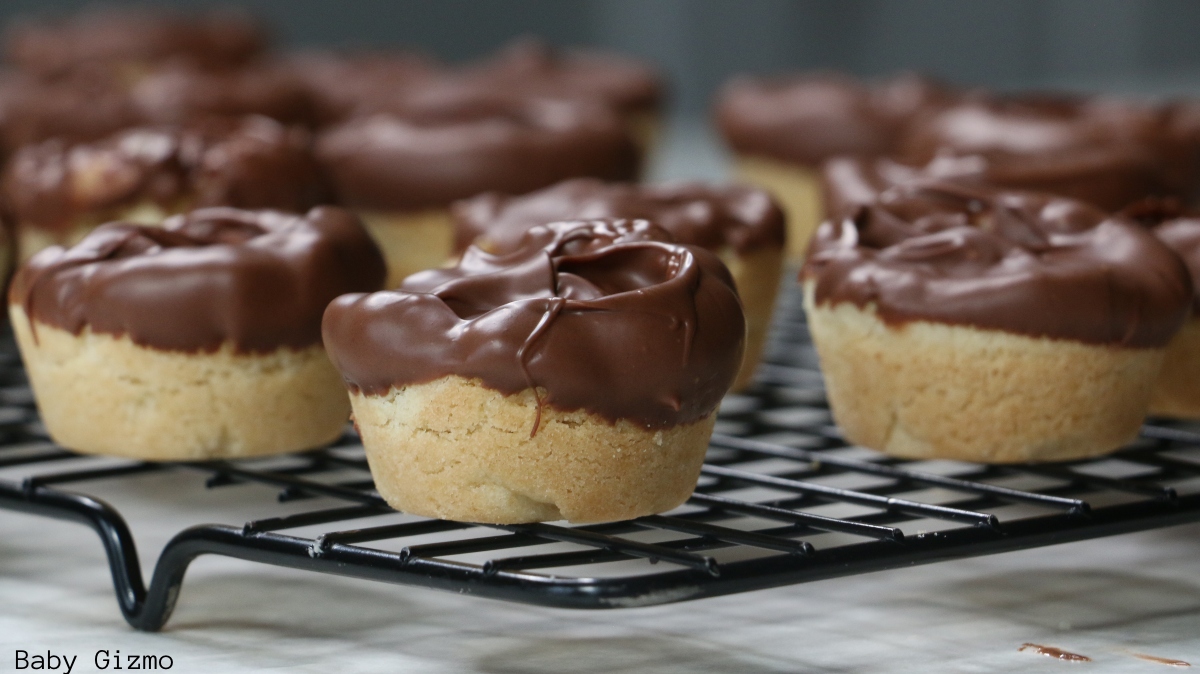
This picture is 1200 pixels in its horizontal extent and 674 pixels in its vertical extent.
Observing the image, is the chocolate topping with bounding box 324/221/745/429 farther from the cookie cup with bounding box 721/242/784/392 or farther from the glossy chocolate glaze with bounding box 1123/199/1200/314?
the glossy chocolate glaze with bounding box 1123/199/1200/314

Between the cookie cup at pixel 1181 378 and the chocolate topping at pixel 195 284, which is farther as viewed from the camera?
the cookie cup at pixel 1181 378

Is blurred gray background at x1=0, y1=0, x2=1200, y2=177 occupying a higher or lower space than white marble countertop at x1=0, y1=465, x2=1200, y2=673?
higher

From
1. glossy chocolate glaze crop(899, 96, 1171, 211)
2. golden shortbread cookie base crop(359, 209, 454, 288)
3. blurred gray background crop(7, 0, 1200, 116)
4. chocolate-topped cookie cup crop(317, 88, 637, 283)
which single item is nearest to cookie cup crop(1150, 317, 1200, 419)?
glossy chocolate glaze crop(899, 96, 1171, 211)

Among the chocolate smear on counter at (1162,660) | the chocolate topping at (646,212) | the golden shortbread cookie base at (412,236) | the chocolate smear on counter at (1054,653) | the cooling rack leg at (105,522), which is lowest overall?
the cooling rack leg at (105,522)

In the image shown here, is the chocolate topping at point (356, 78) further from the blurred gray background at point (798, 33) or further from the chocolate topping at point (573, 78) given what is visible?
the blurred gray background at point (798, 33)

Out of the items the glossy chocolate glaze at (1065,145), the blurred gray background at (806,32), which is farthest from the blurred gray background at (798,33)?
the glossy chocolate glaze at (1065,145)

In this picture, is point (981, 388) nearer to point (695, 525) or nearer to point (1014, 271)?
point (1014, 271)
